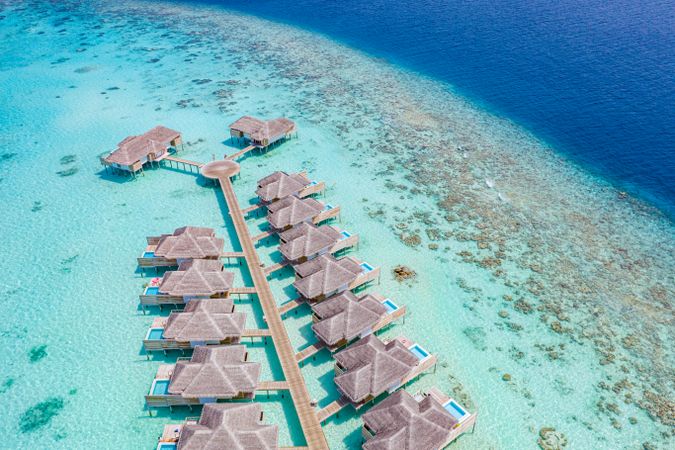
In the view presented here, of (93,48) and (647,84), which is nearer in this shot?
(647,84)

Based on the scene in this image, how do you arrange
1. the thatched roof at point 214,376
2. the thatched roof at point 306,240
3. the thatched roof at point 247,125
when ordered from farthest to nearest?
the thatched roof at point 247,125
the thatched roof at point 306,240
the thatched roof at point 214,376

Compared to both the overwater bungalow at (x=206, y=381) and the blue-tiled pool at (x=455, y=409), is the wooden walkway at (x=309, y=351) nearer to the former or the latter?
the overwater bungalow at (x=206, y=381)

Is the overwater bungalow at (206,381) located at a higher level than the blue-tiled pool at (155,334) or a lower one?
higher

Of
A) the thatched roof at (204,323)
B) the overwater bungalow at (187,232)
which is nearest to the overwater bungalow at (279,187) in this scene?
the overwater bungalow at (187,232)

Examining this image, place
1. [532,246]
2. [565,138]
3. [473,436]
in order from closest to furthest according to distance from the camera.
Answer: [473,436] < [532,246] < [565,138]

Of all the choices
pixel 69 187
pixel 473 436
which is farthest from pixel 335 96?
pixel 473 436

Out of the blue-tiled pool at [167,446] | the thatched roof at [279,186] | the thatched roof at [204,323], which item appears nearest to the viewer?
the blue-tiled pool at [167,446]

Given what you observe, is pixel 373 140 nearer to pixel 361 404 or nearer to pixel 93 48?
pixel 361 404

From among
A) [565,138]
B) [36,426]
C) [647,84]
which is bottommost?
[36,426]
